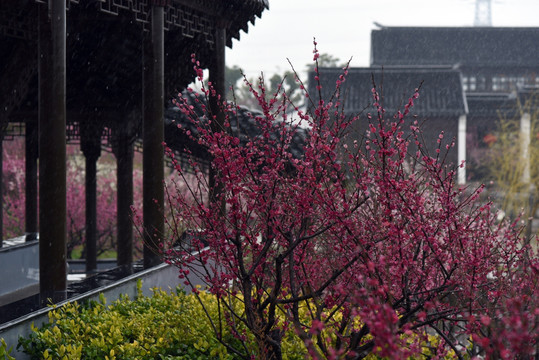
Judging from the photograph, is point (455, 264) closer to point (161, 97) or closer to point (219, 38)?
point (161, 97)

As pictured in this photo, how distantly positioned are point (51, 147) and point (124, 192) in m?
5.77

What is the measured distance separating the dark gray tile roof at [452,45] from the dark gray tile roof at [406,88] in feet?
32.4

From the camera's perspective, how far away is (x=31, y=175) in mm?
13258

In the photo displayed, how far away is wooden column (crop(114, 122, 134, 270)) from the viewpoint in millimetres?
12000

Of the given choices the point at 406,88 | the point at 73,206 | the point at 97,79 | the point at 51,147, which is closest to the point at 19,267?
the point at 97,79

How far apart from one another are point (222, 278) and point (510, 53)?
128 ft

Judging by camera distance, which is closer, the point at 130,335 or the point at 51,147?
the point at 130,335

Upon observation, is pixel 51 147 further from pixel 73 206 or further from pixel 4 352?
pixel 73 206

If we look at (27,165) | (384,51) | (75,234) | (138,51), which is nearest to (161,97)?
(138,51)

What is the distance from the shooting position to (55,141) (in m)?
6.36

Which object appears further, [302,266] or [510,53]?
[510,53]

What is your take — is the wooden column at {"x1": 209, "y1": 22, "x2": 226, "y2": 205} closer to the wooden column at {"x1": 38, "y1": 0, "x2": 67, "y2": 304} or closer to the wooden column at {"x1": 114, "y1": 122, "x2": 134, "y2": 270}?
the wooden column at {"x1": 114, "y1": 122, "x2": 134, "y2": 270}

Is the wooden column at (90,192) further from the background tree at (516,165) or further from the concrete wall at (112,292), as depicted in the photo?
the background tree at (516,165)

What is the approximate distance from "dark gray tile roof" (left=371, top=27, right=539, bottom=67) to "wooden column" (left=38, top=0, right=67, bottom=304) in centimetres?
3564
